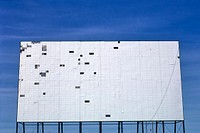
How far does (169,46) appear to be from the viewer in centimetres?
4684

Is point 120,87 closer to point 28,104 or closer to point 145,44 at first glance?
point 145,44

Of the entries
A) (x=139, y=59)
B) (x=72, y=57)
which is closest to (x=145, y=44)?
(x=139, y=59)

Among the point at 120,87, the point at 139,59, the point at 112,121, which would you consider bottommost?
the point at 112,121

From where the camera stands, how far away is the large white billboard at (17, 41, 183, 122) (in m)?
45.2

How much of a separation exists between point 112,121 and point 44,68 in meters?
9.88

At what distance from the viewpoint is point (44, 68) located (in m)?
46.1

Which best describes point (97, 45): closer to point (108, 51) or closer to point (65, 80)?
point (108, 51)

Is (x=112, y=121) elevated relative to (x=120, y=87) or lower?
lower

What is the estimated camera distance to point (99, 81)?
45750mm

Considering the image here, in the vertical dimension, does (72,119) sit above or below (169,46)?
below

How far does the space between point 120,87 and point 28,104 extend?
10629mm

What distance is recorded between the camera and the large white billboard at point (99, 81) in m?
45.2

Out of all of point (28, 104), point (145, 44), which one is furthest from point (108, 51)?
point (28, 104)

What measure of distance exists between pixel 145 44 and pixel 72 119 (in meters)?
12.1
